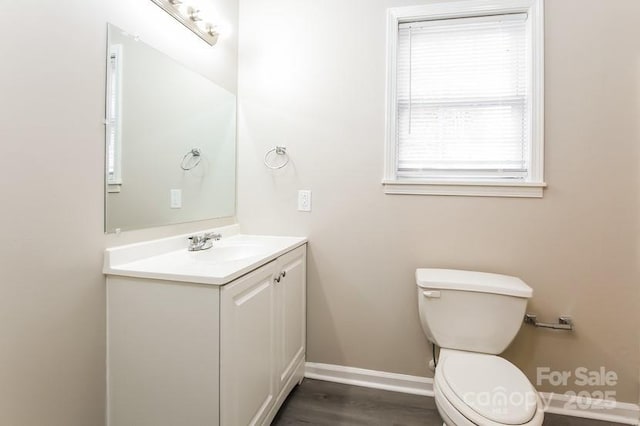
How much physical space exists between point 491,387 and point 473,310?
1.28 feet

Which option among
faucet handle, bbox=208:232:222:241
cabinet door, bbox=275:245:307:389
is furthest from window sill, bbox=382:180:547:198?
faucet handle, bbox=208:232:222:241

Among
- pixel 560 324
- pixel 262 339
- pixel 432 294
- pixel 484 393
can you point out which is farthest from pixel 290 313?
pixel 560 324

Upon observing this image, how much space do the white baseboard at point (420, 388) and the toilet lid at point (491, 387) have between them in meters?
0.54

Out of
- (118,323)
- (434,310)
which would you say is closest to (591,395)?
(434,310)

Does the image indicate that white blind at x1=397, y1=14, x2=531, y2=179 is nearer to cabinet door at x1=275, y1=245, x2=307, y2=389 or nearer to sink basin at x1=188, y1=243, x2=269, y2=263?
cabinet door at x1=275, y1=245, x2=307, y2=389

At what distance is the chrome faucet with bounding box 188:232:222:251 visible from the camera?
5.43ft

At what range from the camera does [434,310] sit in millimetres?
1656

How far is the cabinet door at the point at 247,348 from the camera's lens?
1.18 metres

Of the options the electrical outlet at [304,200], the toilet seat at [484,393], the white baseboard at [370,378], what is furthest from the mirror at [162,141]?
the toilet seat at [484,393]

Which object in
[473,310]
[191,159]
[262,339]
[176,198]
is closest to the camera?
[262,339]

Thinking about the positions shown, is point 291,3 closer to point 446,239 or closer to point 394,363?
point 446,239

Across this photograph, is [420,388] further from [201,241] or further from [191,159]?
[191,159]

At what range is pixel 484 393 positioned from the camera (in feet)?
4.08

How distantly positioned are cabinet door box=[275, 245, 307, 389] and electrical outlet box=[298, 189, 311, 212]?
10.2 inches
